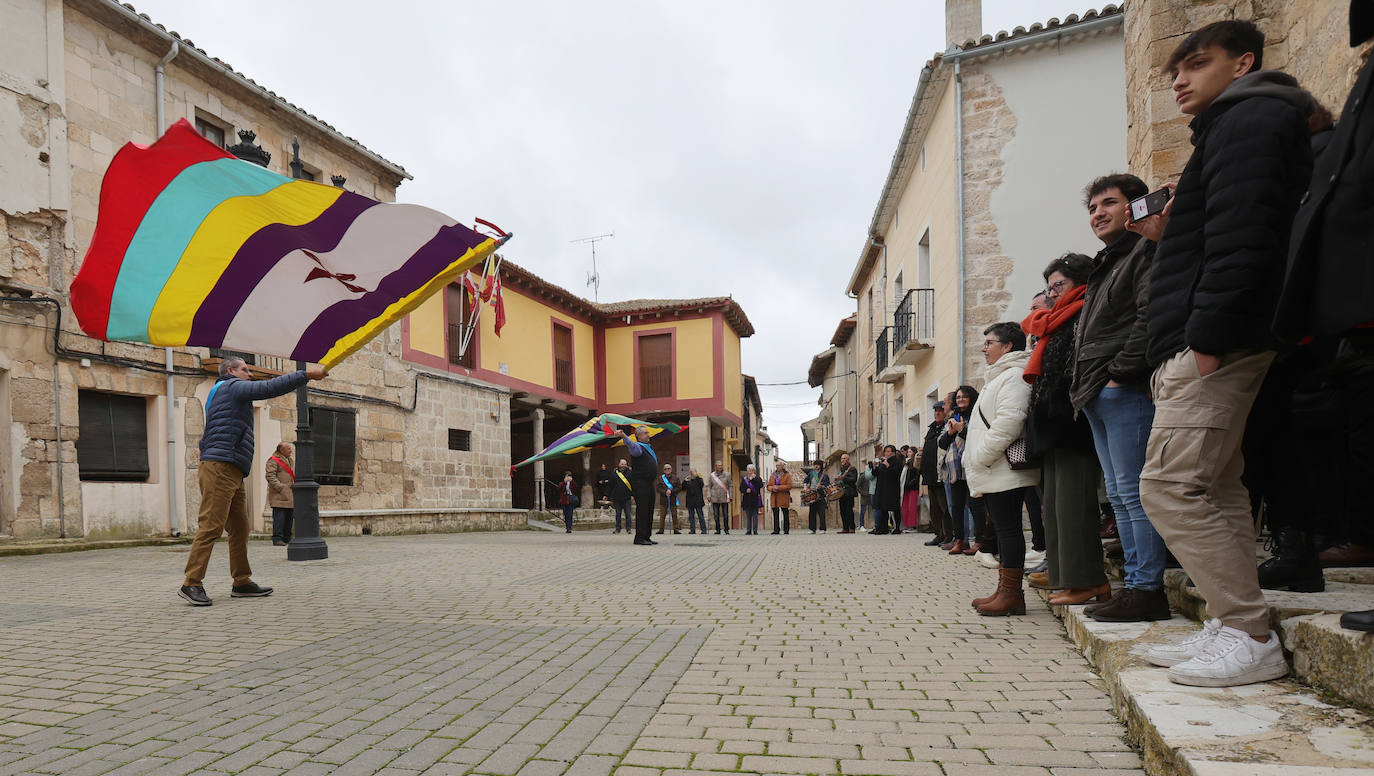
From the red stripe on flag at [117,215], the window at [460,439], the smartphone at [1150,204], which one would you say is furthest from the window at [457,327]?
the smartphone at [1150,204]

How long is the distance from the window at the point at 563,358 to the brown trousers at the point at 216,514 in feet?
64.0

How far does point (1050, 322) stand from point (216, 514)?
555 centimetres

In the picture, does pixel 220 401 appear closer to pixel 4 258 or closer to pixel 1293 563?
pixel 1293 563

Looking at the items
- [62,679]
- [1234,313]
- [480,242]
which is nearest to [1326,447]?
[1234,313]

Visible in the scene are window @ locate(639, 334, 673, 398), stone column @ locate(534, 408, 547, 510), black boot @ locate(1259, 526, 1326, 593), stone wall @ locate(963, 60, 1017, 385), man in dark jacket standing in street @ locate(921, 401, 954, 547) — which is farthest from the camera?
window @ locate(639, 334, 673, 398)

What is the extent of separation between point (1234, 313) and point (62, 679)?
4.67 metres

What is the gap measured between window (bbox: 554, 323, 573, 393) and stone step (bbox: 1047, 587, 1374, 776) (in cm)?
2371

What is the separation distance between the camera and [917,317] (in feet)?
53.3

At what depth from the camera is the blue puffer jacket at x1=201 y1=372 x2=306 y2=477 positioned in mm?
5781

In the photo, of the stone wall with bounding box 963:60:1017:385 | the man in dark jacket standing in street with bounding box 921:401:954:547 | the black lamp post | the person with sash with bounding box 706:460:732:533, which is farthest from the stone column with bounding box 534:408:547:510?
the man in dark jacket standing in street with bounding box 921:401:954:547

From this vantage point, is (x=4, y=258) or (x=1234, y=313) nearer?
(x=1234, y=313)

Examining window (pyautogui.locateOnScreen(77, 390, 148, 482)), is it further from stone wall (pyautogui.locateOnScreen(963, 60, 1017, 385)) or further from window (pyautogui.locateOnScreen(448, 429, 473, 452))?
stone wall (pyautogui.locateOnScreen(963, 60, 1017, 385))

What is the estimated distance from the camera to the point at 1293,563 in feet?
→ 10.5

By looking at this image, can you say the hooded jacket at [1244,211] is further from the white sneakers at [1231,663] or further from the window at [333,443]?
the window at [333,443]
